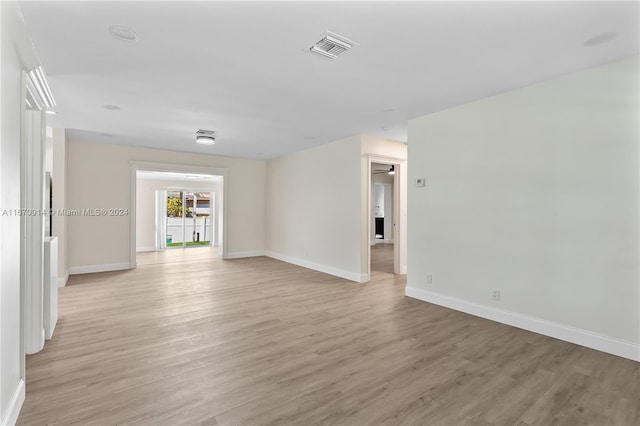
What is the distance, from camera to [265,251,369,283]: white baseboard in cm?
549

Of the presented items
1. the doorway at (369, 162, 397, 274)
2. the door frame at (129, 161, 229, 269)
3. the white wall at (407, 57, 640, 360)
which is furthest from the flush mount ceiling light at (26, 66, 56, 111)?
the doorway at (369, 162, 397, 274)

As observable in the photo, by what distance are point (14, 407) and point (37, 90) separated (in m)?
2.62

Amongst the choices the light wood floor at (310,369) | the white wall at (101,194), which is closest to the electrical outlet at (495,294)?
the light wood floor at (310,369)

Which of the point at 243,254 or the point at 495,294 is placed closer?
the point at 495,294

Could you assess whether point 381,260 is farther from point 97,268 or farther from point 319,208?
point 97,268

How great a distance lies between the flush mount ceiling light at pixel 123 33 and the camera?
2.21 meters

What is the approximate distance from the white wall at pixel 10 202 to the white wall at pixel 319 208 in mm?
4353

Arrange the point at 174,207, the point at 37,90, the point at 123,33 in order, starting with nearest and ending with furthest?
1. the point at 123,33
2. the point at 37,90
3. the point at 174,207

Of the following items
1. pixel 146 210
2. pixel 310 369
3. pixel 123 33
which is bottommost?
pixel 310 369

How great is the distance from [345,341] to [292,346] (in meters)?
0.52

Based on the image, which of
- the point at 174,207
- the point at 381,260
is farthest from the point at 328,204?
the point at 174,207

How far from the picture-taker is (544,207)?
10.5ft

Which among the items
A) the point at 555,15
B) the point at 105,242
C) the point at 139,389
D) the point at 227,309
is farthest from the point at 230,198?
the point at 555,15

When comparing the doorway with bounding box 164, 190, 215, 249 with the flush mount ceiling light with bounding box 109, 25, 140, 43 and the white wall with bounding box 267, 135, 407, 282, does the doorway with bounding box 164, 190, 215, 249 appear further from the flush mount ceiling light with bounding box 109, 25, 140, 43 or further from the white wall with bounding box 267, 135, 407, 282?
the flush mount ceiling light with bounding box 109, 25, 140, 43
